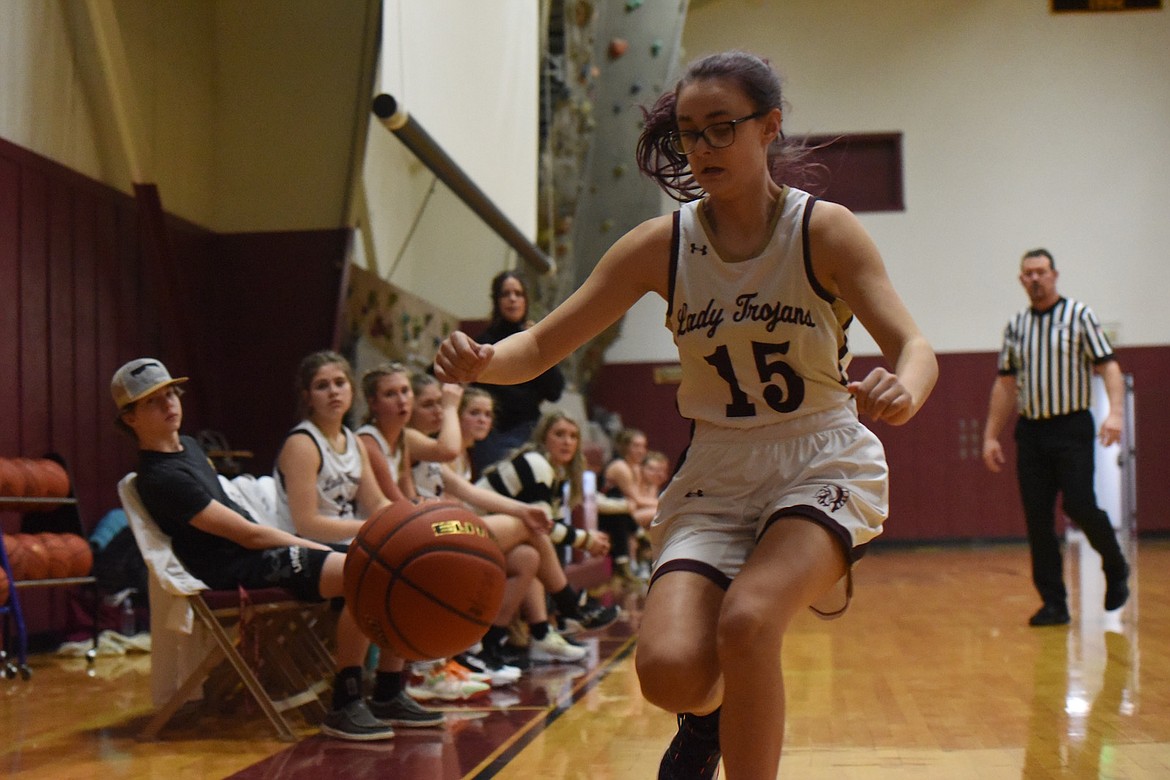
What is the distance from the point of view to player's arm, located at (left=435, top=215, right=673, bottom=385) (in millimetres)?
2754

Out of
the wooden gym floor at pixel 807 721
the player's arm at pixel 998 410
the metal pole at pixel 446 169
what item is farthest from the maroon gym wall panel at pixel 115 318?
Answer: the player's arm at pixel 998 410

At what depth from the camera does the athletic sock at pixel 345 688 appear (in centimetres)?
432

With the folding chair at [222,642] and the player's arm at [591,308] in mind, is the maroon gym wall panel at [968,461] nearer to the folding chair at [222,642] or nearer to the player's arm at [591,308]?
the folding chair at [222,642]

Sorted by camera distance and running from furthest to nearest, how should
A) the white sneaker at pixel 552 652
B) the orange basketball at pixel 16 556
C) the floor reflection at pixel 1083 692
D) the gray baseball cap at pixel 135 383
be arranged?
1. the orange basketball at pixel 16 556
2. the white sneaker at pixel 552 652
3. the gray baseball cap at pixel 135 383
4. the floor reflection at pixel 1083 692

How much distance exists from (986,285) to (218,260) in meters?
10.8

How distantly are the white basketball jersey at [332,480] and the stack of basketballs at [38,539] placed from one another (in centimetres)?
200

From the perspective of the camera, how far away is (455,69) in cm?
778

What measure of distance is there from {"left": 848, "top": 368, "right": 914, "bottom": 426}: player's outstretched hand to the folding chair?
282cm

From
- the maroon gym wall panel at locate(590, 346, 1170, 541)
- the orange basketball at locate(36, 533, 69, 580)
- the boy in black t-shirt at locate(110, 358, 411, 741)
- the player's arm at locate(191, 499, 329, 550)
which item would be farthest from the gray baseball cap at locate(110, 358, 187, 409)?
the maroon gym wall panel at locate(590, 346, 1170, 541)

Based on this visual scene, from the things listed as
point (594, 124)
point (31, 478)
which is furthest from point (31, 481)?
point (594, 124)

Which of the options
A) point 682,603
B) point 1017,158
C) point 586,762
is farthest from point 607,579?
point 1017,158

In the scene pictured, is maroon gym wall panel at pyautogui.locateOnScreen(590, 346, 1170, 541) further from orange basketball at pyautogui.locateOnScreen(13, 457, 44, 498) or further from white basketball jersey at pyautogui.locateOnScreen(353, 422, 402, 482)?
white basketball jersey at pyautogui.locateOnScreen(353, 422, 402, 482)

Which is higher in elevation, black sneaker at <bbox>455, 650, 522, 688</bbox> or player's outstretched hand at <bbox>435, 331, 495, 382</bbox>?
player's outstretched hand at <bbox>435, 331, 495, 382</bbox>

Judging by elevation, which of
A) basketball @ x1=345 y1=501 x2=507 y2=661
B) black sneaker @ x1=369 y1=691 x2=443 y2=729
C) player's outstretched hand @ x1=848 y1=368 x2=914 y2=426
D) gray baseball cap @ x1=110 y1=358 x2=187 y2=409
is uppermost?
gray baseball cap @ x1=110 y1=358 x2=187 y2=409
